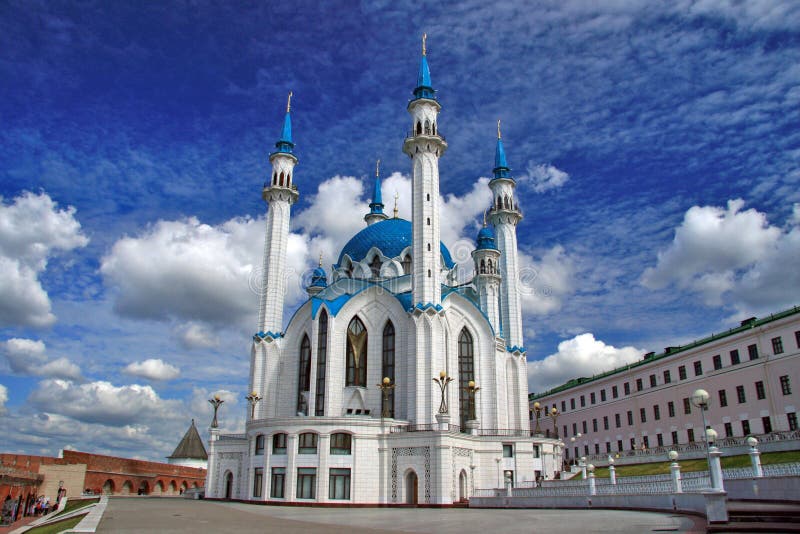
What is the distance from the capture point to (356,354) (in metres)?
42.8

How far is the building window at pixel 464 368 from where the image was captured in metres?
43.6

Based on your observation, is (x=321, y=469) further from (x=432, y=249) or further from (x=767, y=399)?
(x=767, y=399)

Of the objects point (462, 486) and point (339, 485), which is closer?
point (339, 485)

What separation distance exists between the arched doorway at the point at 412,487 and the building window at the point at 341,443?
368 centimetres

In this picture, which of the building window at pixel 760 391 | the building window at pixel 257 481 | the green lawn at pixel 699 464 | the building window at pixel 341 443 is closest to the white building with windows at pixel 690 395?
the building window at pixel 760 391

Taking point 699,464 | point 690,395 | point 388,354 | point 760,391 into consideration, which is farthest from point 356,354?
point 760,391

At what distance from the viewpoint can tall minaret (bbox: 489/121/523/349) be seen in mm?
49031

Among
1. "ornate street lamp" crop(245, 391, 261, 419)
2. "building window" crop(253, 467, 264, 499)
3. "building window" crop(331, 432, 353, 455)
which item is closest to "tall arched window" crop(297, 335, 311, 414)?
"ornate street lamp" crop(245, 391, 261, 419)

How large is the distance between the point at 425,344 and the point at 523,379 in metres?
11.4

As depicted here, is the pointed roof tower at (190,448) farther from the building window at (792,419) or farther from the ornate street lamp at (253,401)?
the building window at (792,419)

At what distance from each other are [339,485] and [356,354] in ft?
33.9

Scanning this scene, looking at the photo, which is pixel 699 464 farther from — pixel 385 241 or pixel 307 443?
pixel 385 241

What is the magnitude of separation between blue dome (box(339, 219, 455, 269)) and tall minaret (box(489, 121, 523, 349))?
5416mm

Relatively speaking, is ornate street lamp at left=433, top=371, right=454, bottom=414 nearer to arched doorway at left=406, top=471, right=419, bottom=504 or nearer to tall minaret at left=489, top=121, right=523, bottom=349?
arched doorway at left=406, top=471, right=419, bottom=504
